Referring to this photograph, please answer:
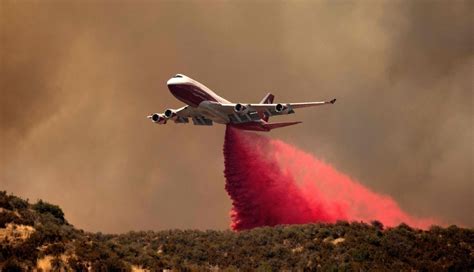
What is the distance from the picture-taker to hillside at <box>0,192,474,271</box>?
3625cm

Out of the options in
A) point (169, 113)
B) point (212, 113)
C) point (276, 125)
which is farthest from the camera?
point (276, 125)

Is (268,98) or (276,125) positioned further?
(268,98)

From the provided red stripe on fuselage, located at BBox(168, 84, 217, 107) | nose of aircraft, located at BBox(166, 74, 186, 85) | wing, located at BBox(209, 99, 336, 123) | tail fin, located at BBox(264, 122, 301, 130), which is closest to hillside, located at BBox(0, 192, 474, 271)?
tail fin, located at BBox(264, 122, 301, 130)

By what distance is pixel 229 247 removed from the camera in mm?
68938

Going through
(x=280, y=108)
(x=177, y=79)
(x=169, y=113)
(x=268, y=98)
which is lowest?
(x=280, y=108)

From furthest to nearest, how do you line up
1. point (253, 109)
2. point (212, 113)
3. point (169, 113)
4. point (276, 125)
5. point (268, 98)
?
point (268, 98), point (276, 125), point (169, 113), point (212, 113), point (253, 109)

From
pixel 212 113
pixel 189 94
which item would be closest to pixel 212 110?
pixel 212 113

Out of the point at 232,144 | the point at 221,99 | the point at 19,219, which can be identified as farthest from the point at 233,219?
the point at 19,219

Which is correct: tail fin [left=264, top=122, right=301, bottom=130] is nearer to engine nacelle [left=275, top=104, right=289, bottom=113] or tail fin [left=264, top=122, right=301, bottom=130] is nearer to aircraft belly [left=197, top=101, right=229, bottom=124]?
aircraft belly [left=197, top=101, right=229, bottom=124]

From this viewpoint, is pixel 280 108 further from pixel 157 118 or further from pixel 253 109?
pixel 157 118

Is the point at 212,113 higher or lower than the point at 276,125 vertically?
lower

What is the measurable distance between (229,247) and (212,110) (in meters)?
15.9

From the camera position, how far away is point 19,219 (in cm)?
3906

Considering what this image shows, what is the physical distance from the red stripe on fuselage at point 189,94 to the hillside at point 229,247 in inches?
656
